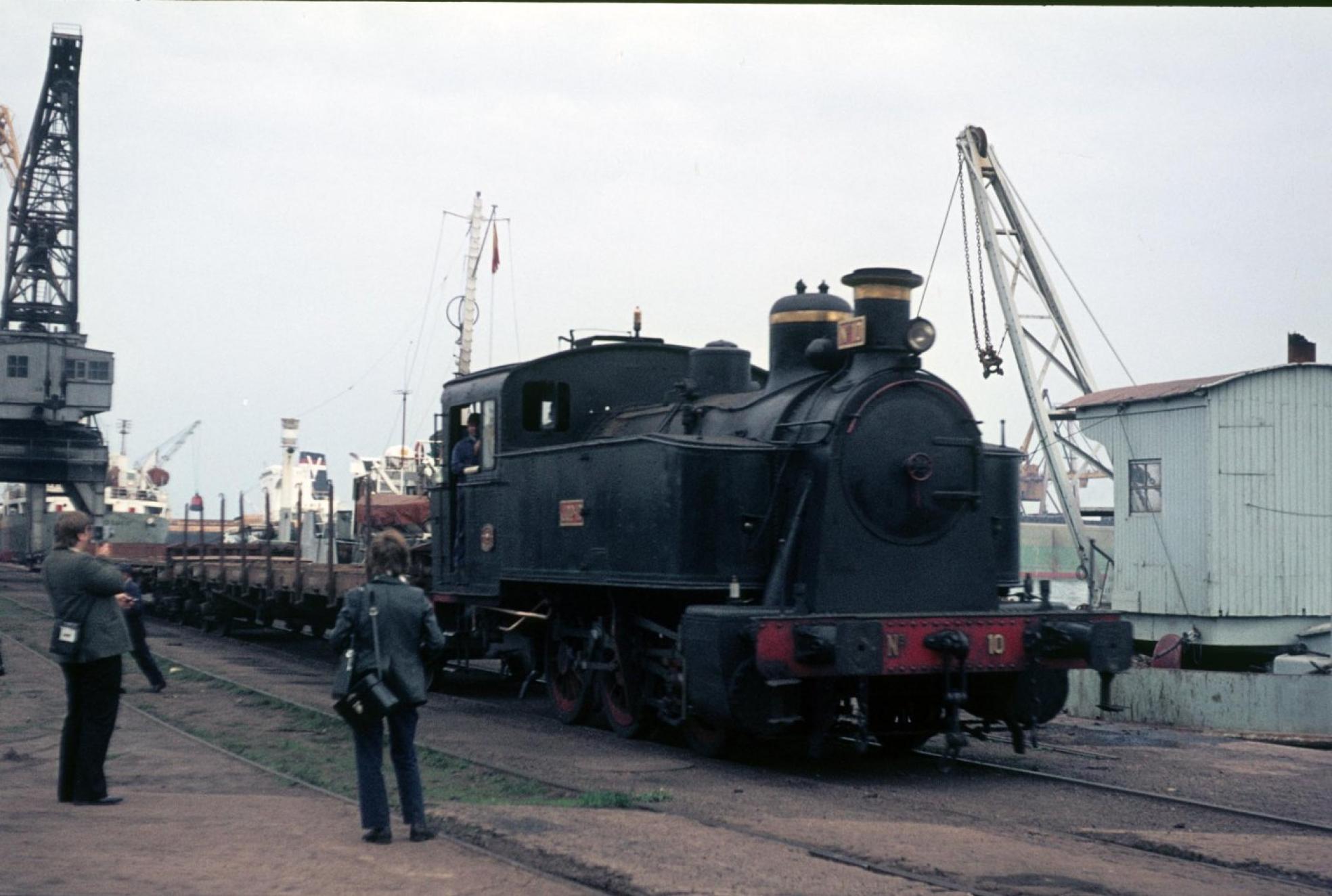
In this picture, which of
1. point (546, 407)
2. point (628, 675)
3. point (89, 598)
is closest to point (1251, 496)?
point (546, 407)

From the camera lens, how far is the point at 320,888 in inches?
226

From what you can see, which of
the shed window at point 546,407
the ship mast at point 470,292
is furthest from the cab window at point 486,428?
the ship mast at point 470,292

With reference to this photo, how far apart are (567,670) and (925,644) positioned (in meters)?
4.01

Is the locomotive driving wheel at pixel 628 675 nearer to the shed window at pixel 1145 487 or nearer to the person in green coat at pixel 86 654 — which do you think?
the person in green coat at pixel 86 654

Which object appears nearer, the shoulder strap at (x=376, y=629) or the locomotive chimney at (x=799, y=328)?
the shoulder strap at (x=376, y=629)

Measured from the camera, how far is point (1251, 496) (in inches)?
832

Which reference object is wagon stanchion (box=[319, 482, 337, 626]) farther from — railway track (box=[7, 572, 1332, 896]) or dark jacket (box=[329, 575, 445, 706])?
dark jacket (box=[329, 575, 445, 706])

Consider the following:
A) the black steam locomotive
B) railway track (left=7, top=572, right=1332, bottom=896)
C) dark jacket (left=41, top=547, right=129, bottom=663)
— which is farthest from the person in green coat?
the black steam locomotive

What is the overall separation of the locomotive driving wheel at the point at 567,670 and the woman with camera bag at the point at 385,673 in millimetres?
4596

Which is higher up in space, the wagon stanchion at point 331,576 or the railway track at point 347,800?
the wagon stanchion at point 331,576

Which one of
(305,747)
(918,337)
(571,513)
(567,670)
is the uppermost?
(918,337)

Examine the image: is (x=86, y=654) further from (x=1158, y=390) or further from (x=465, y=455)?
(x=1158, y=390)

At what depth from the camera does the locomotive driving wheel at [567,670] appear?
1177 cm

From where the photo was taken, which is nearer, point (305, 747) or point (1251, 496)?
point (305, 747)
